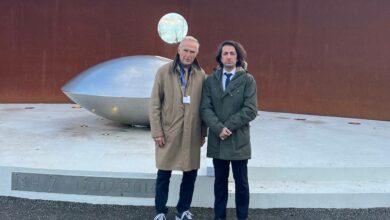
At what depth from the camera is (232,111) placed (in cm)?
336

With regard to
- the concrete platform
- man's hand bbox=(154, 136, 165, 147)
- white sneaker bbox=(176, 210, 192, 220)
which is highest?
man's hand bbox=(154, 136, 165, 147)

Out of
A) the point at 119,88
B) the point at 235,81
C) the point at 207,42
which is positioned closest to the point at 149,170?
the point at 235,81

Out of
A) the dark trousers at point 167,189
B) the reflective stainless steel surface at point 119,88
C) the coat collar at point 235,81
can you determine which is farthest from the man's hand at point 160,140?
the reflective stainless steel surface at point 119,88

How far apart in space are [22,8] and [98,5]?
1.56 metres

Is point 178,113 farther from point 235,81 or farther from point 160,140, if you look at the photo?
point 235,81

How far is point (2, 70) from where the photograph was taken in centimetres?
903

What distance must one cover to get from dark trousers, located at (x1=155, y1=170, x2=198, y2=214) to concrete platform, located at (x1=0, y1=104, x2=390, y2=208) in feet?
1.56

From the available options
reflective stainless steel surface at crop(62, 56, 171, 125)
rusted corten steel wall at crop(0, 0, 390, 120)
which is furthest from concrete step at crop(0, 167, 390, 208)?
rusted corten steel wall at crop(0, 0, 390, 120)

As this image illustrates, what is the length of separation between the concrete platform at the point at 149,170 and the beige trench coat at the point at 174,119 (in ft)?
2.21

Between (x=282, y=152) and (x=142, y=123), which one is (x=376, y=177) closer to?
(x=282, y=152)

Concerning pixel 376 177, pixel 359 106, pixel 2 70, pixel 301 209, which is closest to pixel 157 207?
pixel 301 209

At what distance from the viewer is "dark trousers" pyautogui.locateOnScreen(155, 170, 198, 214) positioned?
3.47 meters

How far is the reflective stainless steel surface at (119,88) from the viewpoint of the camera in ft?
18.4

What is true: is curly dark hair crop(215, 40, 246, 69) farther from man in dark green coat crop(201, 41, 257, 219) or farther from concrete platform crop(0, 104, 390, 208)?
concrete platform crop(0, 104, 390, 208)
